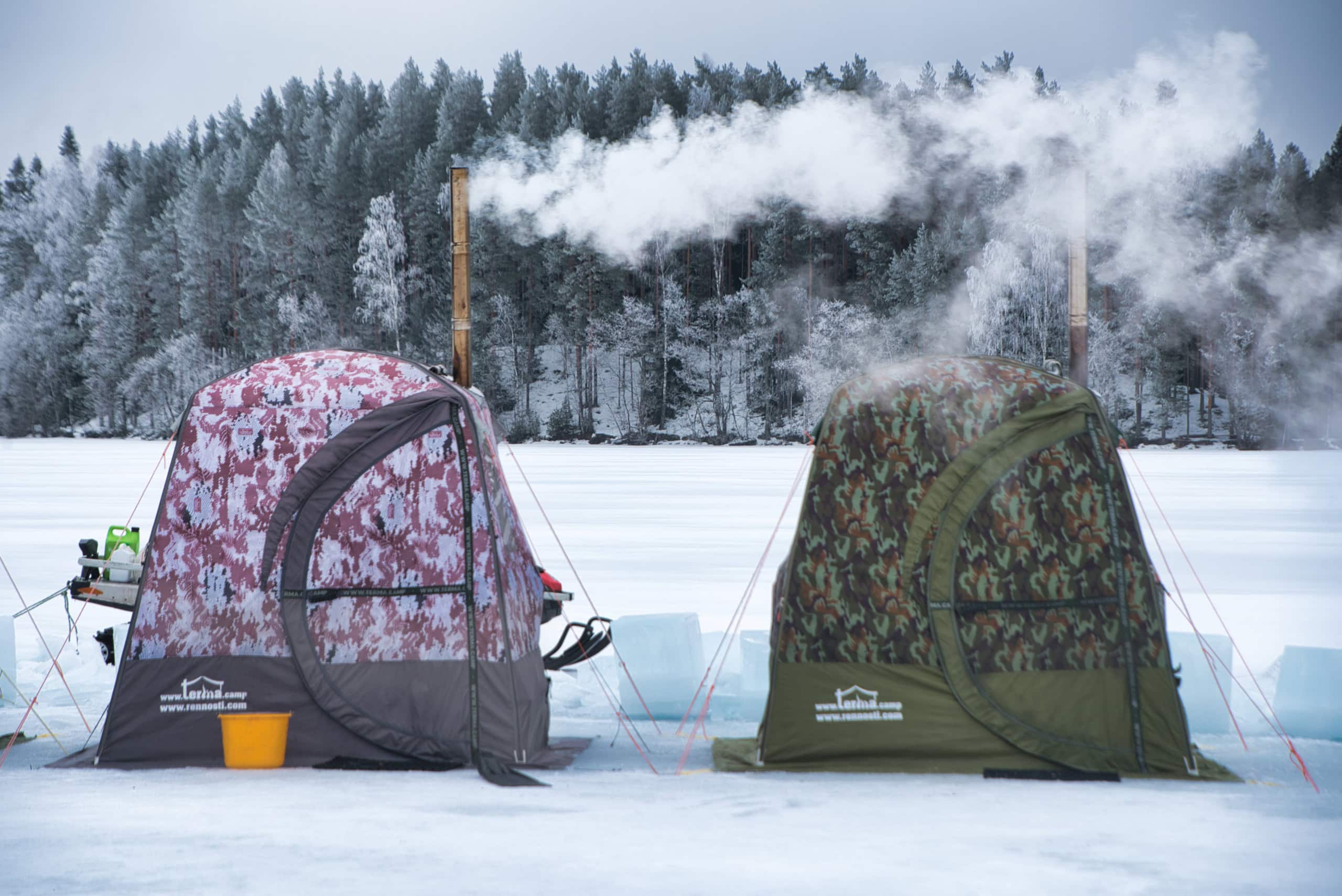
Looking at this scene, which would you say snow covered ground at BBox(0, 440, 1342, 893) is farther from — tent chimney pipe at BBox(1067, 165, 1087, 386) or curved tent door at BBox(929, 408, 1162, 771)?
tent chimney pipe at BBox(1067, 165, 1087, 386)

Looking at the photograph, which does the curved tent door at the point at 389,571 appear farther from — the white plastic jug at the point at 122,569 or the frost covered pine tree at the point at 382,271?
the frost covered pine tree at the point at 382,271

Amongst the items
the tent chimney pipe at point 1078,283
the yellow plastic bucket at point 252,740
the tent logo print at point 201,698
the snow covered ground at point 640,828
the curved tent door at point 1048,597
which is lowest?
the snow covered ground at point 640,828

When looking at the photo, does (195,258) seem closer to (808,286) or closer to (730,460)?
(808,286)

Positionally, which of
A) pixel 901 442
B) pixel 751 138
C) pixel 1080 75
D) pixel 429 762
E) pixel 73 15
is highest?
pixel 751 138

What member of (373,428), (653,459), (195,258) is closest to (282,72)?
(195,258)

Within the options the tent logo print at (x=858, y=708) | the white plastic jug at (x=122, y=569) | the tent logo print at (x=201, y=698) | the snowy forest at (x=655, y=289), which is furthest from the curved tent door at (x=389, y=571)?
the snowy forest at (x=655, y=289)

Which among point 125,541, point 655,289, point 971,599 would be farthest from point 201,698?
point 655,289

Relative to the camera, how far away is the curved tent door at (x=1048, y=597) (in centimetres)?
529

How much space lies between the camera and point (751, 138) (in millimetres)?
44562

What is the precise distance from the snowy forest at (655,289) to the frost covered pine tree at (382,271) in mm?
161

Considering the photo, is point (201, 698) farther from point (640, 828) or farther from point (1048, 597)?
point (1048, 597)

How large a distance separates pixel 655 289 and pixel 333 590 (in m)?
52.5

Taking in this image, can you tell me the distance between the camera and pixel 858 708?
5406 millimetres

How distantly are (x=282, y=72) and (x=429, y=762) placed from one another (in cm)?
8787
